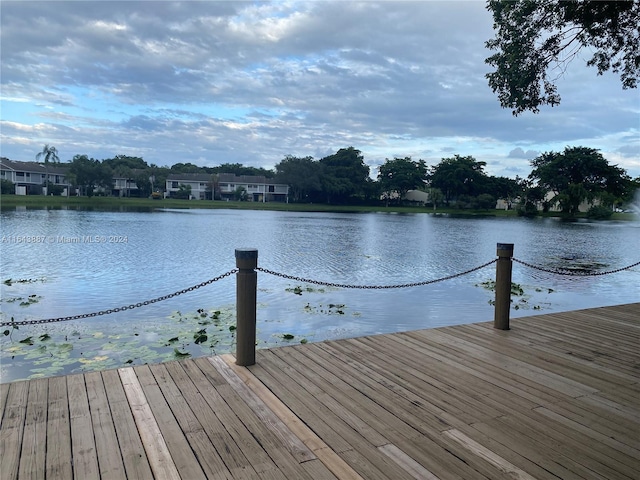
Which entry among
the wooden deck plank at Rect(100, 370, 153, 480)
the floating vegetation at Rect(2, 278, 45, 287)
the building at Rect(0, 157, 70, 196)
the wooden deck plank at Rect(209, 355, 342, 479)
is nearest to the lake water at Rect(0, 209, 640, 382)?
the floating vegetation at Rect(2, 278, 45, 287)

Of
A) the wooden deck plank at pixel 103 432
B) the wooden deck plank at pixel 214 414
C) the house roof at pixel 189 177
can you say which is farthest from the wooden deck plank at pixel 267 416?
the house roof at pixel 189 177

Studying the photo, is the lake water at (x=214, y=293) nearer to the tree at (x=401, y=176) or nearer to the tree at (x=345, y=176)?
the tree at (x=345, y=176)

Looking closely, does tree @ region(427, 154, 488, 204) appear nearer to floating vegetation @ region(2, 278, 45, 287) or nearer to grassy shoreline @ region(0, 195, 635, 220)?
grassy shoreline @ region(0, 195, 635, 220)

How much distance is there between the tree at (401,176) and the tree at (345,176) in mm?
4944

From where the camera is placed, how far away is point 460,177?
286ft

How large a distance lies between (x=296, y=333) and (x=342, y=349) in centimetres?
285

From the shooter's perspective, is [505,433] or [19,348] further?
[19,348]

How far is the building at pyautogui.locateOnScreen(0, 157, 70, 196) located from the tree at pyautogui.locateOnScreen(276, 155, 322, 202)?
38.1m

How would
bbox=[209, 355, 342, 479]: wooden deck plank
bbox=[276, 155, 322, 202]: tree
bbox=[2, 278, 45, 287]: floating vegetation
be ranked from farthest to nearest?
1. bbox=[276, 155, 322, 202]: tree
2. bbox=[2, 278, 45, 287]: floating vegetation
3. bbox=[209, 355, 342, 479]: wooden deck plank

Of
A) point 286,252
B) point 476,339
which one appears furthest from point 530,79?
point 286,252

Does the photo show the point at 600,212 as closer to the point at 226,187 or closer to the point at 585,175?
the point at 585,175

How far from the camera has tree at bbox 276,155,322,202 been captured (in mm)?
86500

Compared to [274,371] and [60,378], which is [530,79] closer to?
[274,371]

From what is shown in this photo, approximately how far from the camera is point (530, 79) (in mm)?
8242
